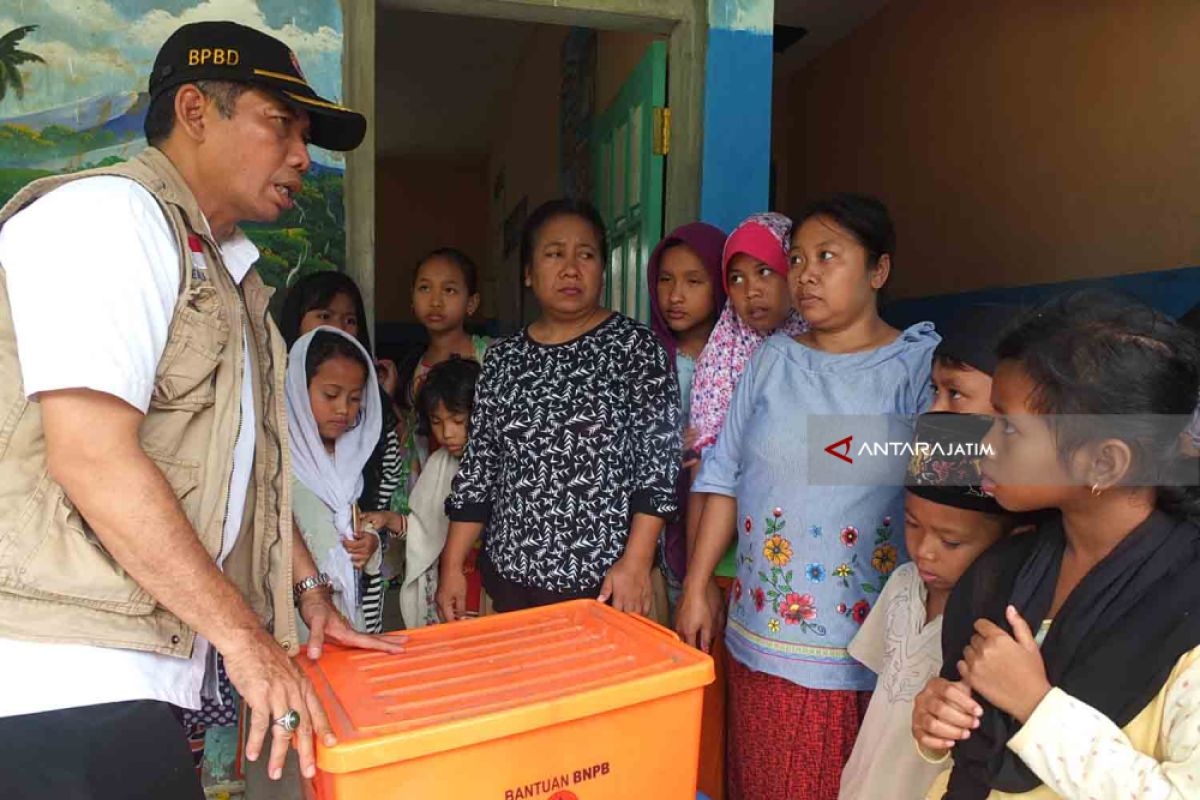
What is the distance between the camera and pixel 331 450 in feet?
7.41

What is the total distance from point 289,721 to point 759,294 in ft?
4.68

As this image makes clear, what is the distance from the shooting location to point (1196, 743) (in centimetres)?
85

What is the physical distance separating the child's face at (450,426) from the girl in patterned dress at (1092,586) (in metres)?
1.54

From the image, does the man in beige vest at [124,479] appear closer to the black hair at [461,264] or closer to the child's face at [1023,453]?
the child's face at [1023,453]

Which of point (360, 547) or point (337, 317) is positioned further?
point (337, 317)

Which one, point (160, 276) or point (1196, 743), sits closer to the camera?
point (1196, 743)

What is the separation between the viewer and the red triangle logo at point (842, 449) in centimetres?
168

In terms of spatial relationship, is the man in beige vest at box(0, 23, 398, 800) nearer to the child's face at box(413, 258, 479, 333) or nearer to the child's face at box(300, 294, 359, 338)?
the child's face at box(300, 294, 359, 338)

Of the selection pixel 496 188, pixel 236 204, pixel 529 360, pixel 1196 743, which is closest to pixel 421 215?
pixel 496 188

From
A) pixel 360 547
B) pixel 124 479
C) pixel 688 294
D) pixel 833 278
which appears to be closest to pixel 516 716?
pixel 124 479

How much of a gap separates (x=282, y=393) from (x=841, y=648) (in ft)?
3.68

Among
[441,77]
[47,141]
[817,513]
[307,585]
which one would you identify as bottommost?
[307,585]

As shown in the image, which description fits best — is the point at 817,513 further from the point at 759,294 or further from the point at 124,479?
the point at 124,479

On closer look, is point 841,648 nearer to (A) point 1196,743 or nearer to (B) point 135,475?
(A) point 1196,743
